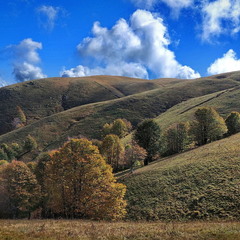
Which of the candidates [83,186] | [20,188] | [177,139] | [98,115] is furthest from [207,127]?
[98,115]

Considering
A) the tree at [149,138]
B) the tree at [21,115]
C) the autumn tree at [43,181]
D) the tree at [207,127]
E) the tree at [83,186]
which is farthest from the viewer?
the tree at [21,115]

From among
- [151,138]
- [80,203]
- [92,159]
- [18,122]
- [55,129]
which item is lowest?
[80,203]

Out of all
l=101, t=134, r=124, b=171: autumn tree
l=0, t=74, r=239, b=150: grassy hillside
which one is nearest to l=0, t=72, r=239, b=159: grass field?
l=0, t=74, r=239, b=150: grassy hillside

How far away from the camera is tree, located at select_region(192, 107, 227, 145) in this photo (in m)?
68.9

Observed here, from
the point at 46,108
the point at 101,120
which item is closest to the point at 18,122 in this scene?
the point at 46,108

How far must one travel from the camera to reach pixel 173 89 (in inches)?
7589

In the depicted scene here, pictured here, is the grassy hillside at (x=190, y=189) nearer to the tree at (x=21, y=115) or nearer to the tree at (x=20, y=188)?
the tree at (x=20, y=188)

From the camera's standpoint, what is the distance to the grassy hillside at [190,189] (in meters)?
31.2

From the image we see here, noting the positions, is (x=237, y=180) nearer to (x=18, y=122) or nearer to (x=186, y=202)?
(x=186, y=202)

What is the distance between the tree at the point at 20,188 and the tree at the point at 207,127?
5207 cm

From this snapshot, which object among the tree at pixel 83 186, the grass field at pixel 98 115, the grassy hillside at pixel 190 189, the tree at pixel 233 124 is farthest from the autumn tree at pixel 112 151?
the grass field at pixel 98 115

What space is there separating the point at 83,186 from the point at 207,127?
51.5m

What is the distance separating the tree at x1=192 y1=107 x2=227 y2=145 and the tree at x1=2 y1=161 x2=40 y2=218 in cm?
Answer: 5207

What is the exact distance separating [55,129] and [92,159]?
11226 centimetres
